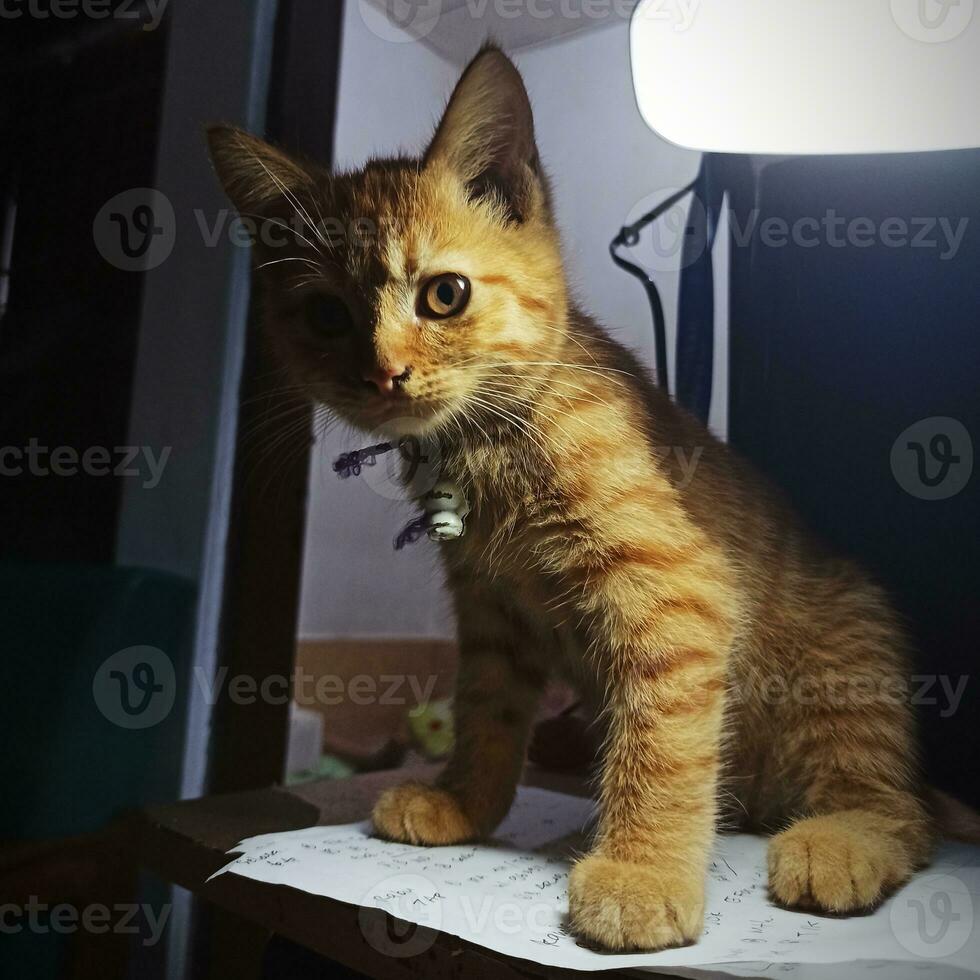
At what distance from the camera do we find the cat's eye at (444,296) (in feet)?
2.48

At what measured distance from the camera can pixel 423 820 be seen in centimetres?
79

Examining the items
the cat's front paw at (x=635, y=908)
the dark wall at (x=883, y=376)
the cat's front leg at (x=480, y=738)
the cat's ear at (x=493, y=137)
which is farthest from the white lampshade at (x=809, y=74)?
the cat's front paw at (x=635, y=908)

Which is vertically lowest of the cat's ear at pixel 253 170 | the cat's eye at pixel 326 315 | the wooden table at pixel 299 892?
the wooden table at pixel 299 892

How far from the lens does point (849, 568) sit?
0.88 metres

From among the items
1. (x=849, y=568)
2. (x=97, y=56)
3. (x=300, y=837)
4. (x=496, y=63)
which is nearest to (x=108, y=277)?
(x=97, y=56)

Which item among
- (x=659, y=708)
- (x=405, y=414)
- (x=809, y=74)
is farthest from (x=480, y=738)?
(x=809, y=74)

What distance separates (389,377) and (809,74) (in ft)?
1.78

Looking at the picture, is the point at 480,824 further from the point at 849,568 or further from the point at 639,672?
the point at 849,568

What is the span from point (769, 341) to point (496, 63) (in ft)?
1.45

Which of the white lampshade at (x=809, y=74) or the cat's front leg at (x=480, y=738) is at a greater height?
the white lampshade at (x=809, y=74)

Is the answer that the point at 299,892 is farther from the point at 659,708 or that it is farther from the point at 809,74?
the point at 809,74

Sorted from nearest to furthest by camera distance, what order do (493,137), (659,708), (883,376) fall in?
(659,708) → (493,137) → (883,376)

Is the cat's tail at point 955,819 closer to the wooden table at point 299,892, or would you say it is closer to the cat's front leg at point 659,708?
the cat's front leg at point 659,708

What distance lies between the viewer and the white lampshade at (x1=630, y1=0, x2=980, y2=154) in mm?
770
